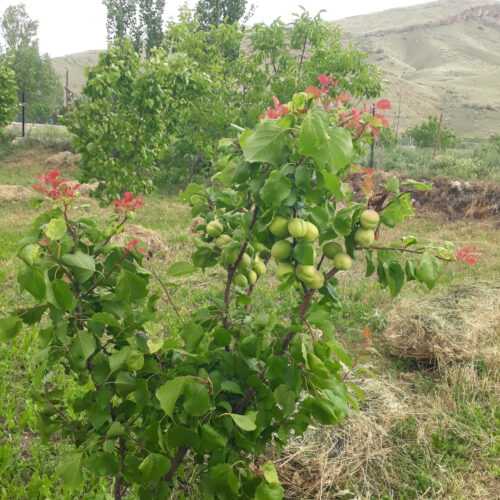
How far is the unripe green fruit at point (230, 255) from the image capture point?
4.30 ft

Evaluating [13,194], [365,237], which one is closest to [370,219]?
[365,237]

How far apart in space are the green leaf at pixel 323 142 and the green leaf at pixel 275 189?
11 centimetres

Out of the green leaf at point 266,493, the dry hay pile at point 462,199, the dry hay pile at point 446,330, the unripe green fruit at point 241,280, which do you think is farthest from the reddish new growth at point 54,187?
the dry hay pile at point 462,199

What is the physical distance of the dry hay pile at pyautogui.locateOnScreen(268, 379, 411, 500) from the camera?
7.02 ft

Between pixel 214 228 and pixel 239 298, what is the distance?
252 millimetres

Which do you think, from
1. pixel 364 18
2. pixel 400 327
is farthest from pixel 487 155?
pixel 364 18

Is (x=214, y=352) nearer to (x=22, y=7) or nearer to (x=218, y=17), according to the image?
(x=218, y=17)

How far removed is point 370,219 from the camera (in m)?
1.12

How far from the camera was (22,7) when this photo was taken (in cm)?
4281

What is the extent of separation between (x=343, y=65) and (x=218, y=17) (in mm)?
18077

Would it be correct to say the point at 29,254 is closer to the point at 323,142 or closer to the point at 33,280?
the point at 33,280

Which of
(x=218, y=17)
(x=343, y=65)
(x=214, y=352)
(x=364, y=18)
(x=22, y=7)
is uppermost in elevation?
(x=364, y=18)

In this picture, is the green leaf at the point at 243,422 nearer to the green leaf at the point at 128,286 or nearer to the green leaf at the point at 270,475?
the green leaf at the point at 270,475

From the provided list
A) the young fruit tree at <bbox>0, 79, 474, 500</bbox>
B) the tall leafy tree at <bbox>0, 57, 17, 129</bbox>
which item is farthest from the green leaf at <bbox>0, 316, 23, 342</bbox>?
the tall leafy tree at <bbox>0, 57, 17, 129</bbox>
